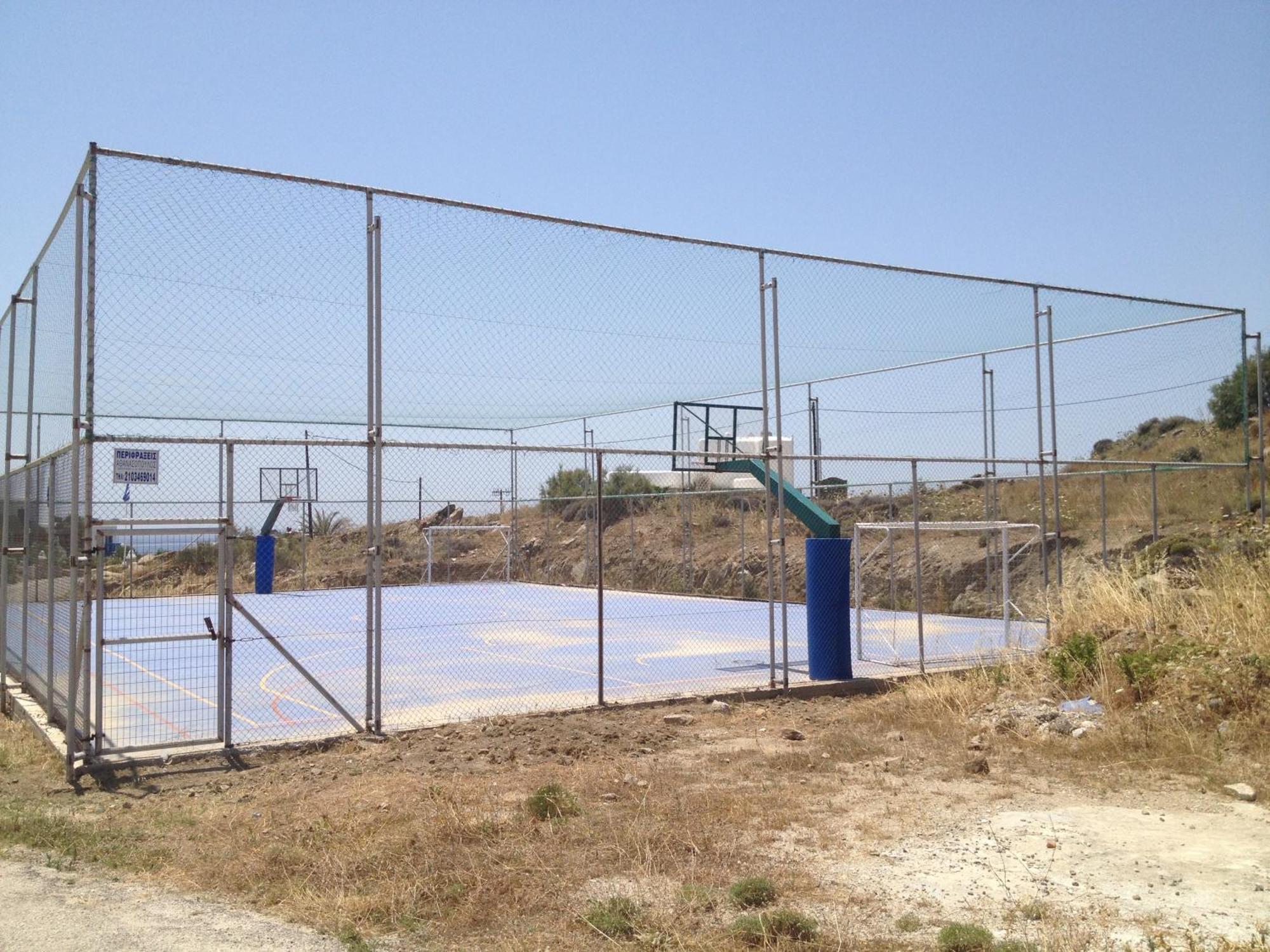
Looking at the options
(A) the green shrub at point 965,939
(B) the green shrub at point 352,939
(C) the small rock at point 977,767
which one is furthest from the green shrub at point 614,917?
(C) the small rock at point 977,767

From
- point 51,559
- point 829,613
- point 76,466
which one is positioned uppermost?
point 76,466

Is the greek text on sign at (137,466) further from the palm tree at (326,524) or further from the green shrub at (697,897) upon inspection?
the palm tree at (326,524)

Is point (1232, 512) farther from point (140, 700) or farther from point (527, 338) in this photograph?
point (140, 700)

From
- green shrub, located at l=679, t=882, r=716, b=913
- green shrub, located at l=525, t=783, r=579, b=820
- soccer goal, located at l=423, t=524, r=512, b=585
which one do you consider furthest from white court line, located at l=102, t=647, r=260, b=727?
soccer goal, located at l=423, t=524, r=512, b=585

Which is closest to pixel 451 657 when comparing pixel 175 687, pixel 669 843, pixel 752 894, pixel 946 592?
pixel 175 687

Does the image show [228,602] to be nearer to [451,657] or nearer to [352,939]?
[352,939]

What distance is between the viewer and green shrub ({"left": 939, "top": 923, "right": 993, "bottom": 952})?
4027mm

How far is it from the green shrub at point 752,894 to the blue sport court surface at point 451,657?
4.27 metres

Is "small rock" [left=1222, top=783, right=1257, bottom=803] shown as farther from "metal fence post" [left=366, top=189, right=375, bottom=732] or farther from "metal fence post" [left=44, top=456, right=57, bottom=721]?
"metal fence post" [left=44, top=456, right=57, bottom=721]

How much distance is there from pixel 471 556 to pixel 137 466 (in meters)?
23.7

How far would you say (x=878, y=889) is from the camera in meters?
4.82

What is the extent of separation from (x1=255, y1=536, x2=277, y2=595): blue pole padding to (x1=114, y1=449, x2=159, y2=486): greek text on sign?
57.7ft

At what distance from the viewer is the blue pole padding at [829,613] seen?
35.7 feet

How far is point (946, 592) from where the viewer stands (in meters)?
20.9
